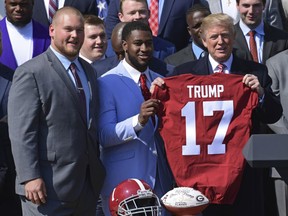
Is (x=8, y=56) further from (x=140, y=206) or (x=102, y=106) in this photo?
(x=140, y=206)

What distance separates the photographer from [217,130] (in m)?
5.96

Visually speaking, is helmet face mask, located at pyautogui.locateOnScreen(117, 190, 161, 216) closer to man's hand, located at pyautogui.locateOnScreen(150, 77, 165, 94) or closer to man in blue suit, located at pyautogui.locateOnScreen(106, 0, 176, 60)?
man's hand, located at pyautogui.locateOnScreen(150, 77, 165, 94)

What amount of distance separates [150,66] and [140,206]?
2.76 metres

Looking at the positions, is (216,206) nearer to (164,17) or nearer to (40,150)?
(40,150)

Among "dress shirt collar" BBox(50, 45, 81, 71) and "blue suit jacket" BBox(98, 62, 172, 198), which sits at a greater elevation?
"dress shirt collar" BBox(50, 45, 81, 71)

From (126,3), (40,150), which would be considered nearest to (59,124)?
(40,150)

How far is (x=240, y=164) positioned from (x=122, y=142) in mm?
926

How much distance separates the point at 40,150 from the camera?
17.6 ft

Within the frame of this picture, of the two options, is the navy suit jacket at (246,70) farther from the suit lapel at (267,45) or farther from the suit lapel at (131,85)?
the suit lapel at (267,45)

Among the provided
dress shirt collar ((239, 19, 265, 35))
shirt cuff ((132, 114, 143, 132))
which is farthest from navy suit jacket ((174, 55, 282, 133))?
dress shirt collar ((239, 19, 265, 35))

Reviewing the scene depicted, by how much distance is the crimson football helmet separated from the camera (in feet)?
13.5

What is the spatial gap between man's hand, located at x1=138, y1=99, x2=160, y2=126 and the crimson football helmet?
4.63 feet

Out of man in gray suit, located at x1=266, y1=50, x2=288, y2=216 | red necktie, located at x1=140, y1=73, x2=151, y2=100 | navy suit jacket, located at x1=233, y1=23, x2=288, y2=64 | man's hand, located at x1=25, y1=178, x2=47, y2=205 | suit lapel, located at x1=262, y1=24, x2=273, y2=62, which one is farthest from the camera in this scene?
suit lapel, located at x1=262, y1=24, x2=273, y2=62

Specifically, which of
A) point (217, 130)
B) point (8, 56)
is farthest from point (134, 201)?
point (8, 56)
